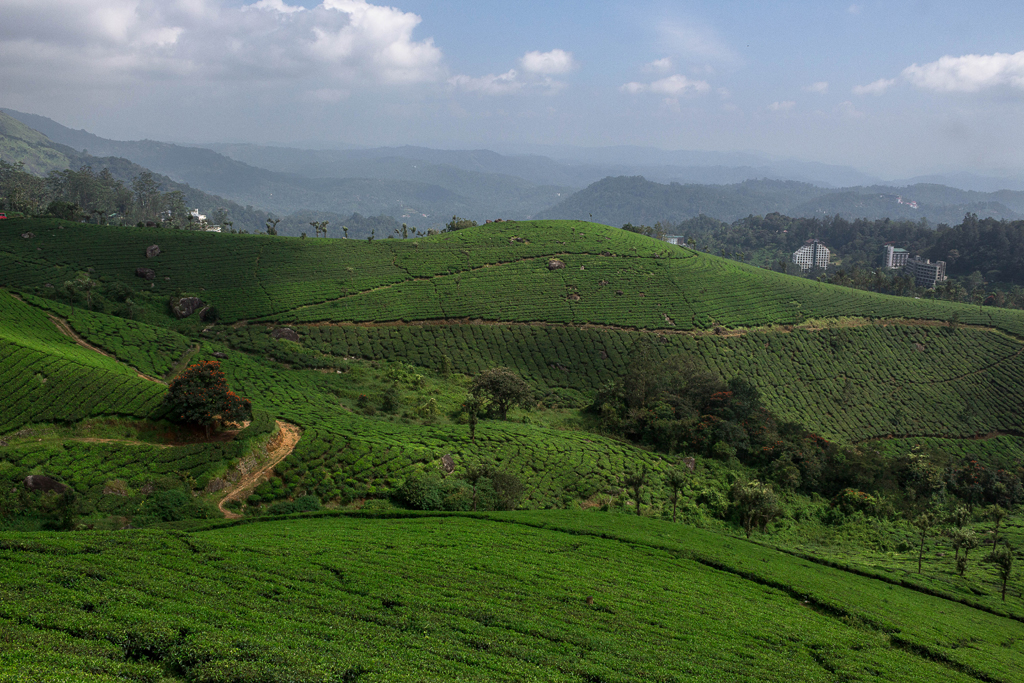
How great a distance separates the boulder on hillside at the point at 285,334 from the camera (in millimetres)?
67625

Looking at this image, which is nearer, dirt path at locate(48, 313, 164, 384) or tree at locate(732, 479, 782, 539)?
tree at locate(732, 479, 782, 539)

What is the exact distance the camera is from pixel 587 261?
102 meters

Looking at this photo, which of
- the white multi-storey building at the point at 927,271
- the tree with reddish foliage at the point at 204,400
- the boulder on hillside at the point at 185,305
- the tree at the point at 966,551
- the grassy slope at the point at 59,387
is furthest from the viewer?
the white multi-storey building at the point at 927,271

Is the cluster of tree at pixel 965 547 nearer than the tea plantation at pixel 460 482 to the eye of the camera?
No

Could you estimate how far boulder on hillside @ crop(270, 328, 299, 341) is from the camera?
2662 inches

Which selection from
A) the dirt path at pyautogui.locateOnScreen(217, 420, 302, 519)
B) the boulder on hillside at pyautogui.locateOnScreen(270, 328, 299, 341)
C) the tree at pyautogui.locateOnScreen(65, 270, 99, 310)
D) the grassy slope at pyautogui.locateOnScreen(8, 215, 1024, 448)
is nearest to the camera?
the dirt path at pyautogui.locateOnScreen(217, 420, 302, 519)

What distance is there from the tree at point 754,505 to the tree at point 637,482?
260 inches

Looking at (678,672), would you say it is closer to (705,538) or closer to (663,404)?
(705,538)

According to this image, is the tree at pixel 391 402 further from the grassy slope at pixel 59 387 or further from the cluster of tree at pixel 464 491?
the grassy slope at pixel 59 387

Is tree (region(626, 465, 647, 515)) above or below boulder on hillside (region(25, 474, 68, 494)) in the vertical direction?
below

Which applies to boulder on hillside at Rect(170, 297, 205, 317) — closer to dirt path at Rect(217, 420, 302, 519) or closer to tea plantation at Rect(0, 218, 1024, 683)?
tea plantation at Rect(0, 218, 1024, 683)

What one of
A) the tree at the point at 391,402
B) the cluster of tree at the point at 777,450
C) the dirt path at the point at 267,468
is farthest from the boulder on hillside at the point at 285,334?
the cluster of tree at the point at 777,450

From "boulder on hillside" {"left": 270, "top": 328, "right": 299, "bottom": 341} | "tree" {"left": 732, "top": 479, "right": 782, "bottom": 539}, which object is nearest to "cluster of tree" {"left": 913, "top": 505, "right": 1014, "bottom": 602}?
"tree" {"left": 732, "top": 479, "right": 782, "bottom": 539}

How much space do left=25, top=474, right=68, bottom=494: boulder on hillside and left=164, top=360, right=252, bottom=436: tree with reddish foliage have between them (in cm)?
818
